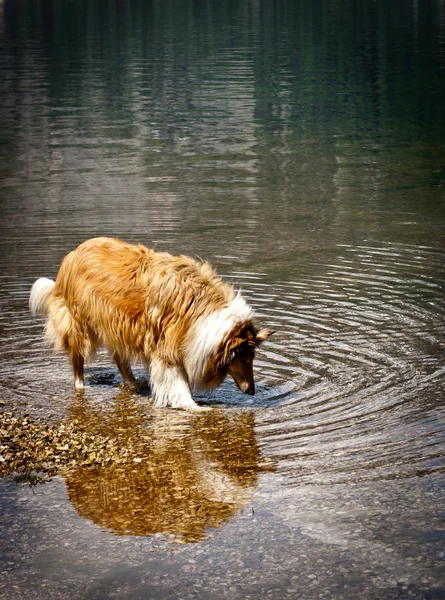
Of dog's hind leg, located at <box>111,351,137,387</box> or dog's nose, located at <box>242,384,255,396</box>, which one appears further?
dog's hind leg, located at <box>111,351,137,387</box>

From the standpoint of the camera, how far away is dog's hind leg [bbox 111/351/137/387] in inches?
427

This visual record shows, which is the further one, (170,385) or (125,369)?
(125,369)

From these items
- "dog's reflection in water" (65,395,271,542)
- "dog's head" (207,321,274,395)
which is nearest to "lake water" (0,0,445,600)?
"dog's reflection in water" (65,395,271,542)

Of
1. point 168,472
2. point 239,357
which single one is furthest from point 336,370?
point 168,472

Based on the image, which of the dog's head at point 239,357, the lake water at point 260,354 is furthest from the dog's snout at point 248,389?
the lake water at point 260,354

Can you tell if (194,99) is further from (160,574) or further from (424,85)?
(160,574)

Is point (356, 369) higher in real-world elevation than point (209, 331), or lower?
lower

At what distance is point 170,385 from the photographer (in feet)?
33.0

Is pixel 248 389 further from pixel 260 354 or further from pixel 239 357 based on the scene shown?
pixel 260 354

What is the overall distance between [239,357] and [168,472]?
5.67 feet

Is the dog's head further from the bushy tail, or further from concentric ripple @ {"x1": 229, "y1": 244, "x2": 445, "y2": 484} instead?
the bushy tail

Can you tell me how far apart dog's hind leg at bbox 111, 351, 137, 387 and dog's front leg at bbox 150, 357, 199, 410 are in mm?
763

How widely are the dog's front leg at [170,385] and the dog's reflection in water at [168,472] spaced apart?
0.13 metres

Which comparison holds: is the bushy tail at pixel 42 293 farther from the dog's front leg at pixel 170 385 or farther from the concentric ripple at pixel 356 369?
the concentric ripple at pixel 356 369
